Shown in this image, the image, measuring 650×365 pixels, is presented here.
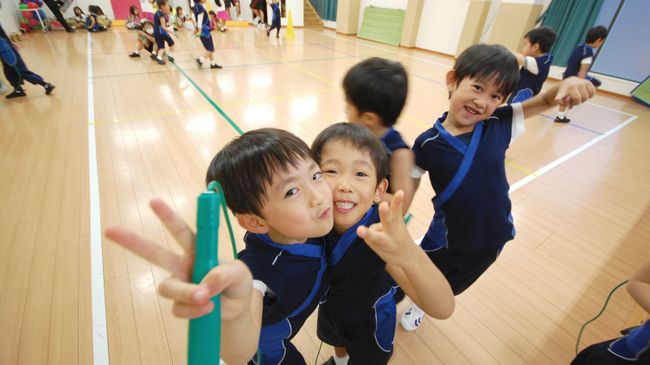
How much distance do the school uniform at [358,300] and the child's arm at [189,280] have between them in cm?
39

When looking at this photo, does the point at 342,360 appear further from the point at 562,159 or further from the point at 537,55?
the point at 562,159

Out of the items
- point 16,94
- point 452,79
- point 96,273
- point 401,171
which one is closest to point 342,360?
point 401,171

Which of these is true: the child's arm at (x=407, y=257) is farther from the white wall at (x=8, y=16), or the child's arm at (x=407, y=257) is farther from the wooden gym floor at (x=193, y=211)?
the white wall at (x=8, y=16)

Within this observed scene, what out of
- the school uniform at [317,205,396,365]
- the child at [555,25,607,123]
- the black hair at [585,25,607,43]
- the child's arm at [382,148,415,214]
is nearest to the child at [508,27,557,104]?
the child at [555,25,607,123]

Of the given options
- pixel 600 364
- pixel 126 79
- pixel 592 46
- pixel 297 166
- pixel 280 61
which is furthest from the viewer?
pixel 280 61

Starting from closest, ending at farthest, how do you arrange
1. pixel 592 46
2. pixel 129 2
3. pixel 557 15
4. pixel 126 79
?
1. pixel 592 46
2. pixel 126 79
3. pixel 557 15
4. pixel 129 2

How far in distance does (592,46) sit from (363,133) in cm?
488

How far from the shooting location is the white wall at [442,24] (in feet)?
26.0

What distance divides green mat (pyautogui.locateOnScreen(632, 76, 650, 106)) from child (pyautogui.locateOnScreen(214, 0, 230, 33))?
1175 cm

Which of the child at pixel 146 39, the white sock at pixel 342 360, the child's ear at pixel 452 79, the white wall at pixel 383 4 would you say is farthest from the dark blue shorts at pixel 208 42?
the white wall at pixel 383 4

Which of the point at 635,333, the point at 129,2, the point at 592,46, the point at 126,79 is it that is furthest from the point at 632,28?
the point at 129,2

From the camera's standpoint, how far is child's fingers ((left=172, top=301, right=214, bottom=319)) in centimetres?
39

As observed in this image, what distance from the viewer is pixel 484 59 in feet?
3.54

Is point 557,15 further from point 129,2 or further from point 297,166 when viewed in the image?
point 129,2
